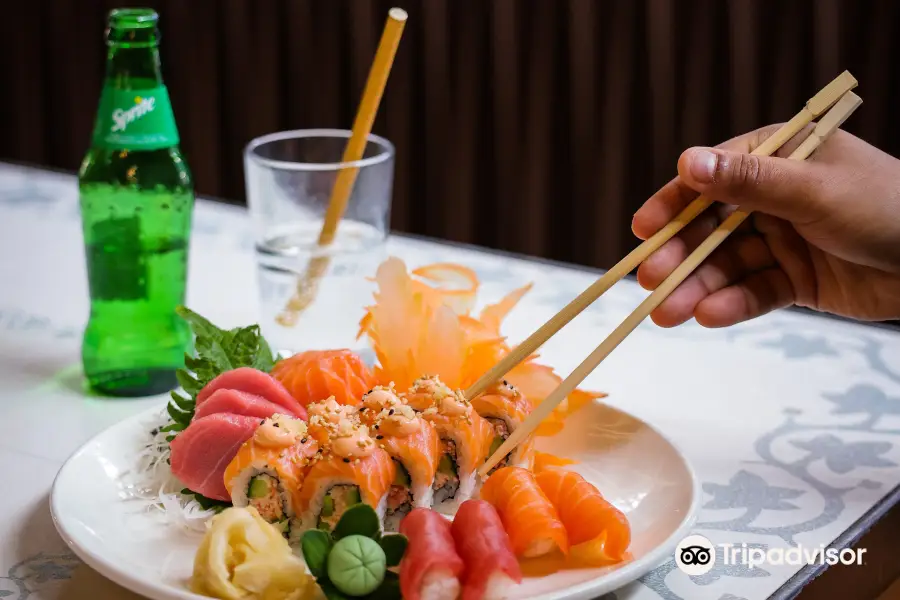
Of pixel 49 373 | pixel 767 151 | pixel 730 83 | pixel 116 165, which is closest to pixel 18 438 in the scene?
pixel 49 373

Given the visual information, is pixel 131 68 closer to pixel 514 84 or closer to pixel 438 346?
pixel 438 346

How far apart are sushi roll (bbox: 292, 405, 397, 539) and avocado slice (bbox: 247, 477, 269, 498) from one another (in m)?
0.03

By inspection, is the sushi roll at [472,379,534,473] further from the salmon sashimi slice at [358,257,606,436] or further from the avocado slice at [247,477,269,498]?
the avocado slice at [247,477,269,498]

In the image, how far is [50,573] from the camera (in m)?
0.86

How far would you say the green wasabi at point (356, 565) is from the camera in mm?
737

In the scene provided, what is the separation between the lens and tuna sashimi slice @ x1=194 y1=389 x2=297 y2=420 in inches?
37.9

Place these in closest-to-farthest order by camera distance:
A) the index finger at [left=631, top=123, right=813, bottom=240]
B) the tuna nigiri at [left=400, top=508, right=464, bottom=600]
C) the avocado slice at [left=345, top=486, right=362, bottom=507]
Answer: the tuna nigiri at [left=400, top=508, right=464, bottom=600] → the avocado slice at [left=345, top=486, right=362, bottom=507] → the index finger at [left=631, top=123, right=813, bottom=240]

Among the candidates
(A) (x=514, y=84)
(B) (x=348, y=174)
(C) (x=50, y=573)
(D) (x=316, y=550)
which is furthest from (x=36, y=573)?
(A) (x=514, y=84)

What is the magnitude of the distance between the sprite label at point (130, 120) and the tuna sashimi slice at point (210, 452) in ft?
1.28

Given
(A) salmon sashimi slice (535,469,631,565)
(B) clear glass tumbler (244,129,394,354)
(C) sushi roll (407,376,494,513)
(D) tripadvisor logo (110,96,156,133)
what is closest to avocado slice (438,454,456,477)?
(C) sushi roll (407,376,494,513)

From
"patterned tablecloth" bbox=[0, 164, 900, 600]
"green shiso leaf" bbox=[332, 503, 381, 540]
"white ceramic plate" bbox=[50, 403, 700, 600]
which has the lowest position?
"patterned tablecloth" bbox=[0, 164, 900, 600]

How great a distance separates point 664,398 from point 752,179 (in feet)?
1.17

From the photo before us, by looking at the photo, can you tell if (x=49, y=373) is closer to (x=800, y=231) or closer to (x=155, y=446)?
(x=155, y=446)

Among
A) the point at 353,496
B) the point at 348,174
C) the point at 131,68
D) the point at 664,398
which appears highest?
the point at 131,68
